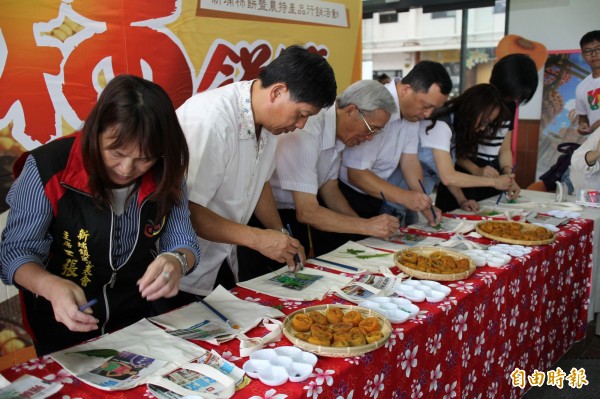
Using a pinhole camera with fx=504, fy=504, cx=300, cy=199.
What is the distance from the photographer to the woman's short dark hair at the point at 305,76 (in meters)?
1.73

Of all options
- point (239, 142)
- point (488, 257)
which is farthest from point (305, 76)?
point (488, 257)

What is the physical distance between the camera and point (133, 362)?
1246 millimetres

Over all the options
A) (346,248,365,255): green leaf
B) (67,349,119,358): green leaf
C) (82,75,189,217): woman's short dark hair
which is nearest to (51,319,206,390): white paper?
(67,349,119,358): green leaf

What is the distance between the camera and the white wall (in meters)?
5.58

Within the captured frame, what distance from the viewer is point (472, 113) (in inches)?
118

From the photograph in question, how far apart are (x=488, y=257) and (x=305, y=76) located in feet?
3.48

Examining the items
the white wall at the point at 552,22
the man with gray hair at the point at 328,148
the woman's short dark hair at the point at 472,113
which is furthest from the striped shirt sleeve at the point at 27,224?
the white wall at the point at 552,22

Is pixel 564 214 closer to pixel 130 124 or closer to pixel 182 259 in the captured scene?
pixel 182 259

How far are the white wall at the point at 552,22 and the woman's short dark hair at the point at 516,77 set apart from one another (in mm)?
3044

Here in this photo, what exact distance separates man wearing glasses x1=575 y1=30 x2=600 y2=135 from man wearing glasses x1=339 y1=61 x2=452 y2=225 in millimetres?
2461

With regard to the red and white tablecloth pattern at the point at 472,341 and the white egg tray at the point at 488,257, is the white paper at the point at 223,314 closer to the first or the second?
the red and white tablecloth pattern at the point at 472,341

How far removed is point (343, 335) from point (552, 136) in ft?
18.5

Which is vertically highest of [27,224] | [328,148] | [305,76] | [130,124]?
[305,76]

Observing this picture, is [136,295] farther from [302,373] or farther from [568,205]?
[568,205]
